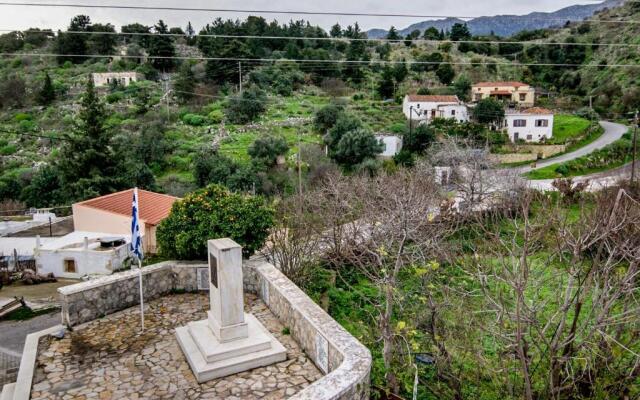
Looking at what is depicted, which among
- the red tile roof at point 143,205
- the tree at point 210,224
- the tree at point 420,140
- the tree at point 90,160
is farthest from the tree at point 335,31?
the tree at point 210,224

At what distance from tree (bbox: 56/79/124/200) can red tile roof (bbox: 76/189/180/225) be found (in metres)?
9.81

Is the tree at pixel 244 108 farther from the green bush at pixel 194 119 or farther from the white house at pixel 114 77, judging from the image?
the white house at pixel 114 77

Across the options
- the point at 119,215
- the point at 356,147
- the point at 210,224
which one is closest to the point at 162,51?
the point at 356,147

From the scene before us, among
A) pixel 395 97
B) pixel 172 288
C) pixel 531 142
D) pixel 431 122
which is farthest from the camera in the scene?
pixel 395 97

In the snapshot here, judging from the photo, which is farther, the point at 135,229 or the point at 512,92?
the point at 512,92

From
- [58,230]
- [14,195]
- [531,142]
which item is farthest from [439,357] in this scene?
[531,142]

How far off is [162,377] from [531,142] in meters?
38.9

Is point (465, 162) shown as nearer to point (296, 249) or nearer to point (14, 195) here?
point (296, 249)

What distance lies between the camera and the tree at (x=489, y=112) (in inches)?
1658

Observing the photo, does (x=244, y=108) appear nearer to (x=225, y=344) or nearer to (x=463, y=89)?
(x=463, y=89)

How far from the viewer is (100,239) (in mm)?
17031

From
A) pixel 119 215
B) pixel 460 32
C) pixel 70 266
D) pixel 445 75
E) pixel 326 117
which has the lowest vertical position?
pixel 70 266

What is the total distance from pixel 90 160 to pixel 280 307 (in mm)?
25158

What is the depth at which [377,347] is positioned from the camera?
896 centimetres
